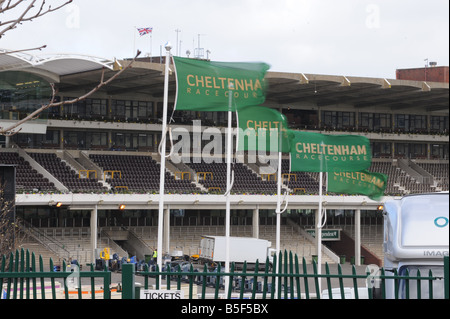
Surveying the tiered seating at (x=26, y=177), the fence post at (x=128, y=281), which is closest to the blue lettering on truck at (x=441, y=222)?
the fence post at (x=128, y=281)

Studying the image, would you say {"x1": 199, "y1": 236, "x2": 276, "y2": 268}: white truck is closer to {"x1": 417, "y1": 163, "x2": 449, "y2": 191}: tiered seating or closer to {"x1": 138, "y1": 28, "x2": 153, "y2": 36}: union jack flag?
{"x1": 138, "y1": 28, "x2": 153, "y2": 36}: union jack flag

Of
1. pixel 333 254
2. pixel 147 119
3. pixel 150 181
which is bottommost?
pixel 333 254

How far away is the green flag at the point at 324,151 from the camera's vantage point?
27.6 metres

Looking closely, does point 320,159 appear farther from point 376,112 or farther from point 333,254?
point 376,112

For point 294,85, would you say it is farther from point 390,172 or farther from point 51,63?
point 51,63

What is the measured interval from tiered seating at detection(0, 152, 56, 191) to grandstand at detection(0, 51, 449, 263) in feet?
0.33

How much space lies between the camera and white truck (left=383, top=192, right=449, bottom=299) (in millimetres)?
9180

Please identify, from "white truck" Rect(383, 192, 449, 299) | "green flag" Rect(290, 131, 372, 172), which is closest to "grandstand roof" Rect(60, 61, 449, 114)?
"green flag" Rect(290, 131, 372, 172)

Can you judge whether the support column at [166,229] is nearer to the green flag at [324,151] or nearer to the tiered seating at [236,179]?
the tiered seating at [236,179]

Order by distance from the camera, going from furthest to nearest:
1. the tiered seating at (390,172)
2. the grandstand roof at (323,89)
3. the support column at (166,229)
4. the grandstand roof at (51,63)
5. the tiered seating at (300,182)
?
the tiered seating at (390,172)
the tiered seating at (300,182)
the grandstand roof at (323,89)
the support column at (166,229)
the grandstand roof at (51,63)

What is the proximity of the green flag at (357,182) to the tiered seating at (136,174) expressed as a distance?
2188cm

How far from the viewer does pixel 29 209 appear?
162 feet
